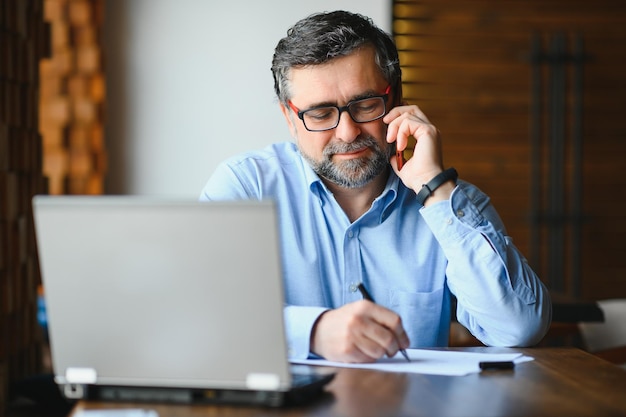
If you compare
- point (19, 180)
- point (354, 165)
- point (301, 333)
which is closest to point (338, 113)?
point (354, 165)

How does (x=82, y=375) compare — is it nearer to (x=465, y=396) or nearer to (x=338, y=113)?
(x=465, y=396)

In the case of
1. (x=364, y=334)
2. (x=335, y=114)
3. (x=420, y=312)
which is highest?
(x=335, y=114)

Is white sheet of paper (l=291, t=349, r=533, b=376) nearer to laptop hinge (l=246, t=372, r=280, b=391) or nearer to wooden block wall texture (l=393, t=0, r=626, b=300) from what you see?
laptop hinge (l=246, t=372, r=280, b=391)

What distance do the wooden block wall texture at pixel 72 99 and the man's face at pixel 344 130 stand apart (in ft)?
7.00

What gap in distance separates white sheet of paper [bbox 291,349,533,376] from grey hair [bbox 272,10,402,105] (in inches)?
30.8

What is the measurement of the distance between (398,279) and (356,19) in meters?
0.67

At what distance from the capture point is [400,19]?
4.82m

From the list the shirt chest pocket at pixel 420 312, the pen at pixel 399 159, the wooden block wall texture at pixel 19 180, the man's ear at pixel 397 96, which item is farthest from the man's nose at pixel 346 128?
the wooden block wall texture at pixel 19 180

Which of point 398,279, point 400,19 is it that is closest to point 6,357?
point 398,279

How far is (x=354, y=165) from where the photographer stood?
7.14ft

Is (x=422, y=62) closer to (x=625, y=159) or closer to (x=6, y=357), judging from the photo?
(x=625, y=159)

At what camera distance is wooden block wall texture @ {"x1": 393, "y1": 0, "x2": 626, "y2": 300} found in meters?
4.88

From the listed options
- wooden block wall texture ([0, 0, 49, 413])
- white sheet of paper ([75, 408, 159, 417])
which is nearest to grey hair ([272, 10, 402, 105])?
wooden block wall texture ([0, 0, 49, 413])

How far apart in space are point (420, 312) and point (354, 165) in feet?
1.26
